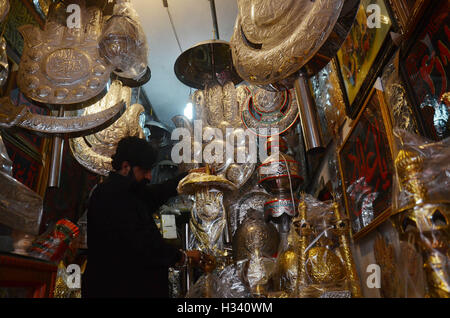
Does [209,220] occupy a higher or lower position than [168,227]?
lower

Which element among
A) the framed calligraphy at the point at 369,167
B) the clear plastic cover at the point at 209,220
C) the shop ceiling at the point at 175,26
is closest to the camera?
the framed calligraphy at the point at 369,167

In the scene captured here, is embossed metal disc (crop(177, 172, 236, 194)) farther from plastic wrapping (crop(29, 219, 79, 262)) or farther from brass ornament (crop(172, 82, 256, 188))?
plastic wrapping (crop(29, 219, 79, 262))

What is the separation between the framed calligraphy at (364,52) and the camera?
37.4 inches

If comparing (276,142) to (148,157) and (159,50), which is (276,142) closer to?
(148,157)

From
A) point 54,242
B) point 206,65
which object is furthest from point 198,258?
point 206,65

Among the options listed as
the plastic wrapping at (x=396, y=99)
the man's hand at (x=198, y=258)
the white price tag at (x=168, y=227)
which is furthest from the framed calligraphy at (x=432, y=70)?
the white price tag at (x=168, y=227)

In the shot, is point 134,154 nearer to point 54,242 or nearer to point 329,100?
point 54,242

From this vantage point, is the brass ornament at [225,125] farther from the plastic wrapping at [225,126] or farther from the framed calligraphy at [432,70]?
the framed calligraphy at [432,70]

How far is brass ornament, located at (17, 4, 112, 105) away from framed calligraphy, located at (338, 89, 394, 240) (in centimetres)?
117

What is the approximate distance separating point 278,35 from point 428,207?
0.73m

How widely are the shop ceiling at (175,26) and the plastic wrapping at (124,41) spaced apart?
1.19 metres

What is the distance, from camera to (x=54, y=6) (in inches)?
65.2

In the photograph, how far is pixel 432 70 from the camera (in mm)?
721

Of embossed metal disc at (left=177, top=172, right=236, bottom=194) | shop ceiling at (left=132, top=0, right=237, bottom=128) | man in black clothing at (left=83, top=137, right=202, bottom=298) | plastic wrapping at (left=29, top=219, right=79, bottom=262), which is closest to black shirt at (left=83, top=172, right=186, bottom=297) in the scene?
man in black clothing at (left=83, top=137, right=202, bottom=298)
